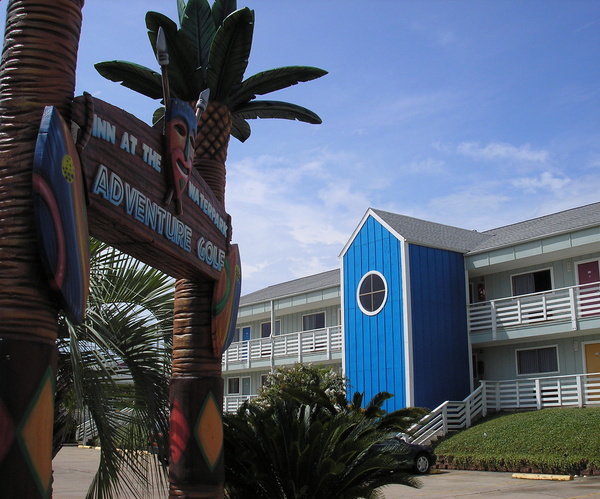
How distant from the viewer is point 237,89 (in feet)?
28.5

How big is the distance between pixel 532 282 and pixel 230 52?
21.1 metres

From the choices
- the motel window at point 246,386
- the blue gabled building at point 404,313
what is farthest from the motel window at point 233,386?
the blue gabled building at point 404,313

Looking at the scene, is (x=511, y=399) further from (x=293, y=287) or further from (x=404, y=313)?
(x=293, y=287)

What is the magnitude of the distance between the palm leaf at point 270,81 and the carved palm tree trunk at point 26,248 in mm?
3870

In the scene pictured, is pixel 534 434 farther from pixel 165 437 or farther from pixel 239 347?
pixel 239 347

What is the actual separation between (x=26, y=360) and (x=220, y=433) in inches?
142

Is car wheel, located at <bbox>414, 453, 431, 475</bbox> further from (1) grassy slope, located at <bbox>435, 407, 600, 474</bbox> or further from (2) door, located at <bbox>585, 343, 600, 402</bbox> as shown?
(2) door, located at <bbox>585, 343, 600, 402</bbox>

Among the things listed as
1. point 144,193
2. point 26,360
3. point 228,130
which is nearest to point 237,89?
point 228,130

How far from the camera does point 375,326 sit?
26.2m

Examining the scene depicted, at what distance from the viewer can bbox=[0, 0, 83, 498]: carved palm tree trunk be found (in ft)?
13.4

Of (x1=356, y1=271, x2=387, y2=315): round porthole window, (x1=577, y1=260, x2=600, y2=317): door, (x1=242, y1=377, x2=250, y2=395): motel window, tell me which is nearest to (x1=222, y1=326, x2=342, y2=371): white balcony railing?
(x1=242, y1=377, x2=250, y2=395): motel window

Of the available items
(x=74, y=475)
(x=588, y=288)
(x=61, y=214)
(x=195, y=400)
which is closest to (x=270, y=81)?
(x=195, y=400)

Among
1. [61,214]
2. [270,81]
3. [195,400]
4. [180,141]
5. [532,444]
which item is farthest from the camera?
[532,444]

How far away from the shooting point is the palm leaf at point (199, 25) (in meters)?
8.52
